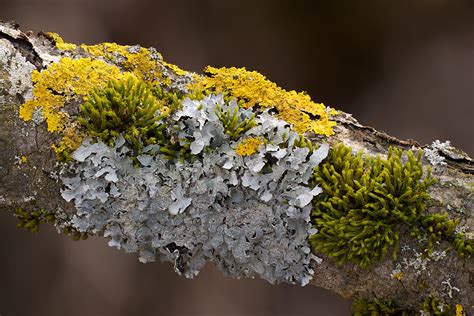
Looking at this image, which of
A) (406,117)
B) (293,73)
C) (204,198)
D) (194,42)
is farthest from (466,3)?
(204,198)

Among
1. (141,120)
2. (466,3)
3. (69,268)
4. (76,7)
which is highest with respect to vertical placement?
(466,3)

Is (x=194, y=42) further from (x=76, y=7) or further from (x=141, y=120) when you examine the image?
(x=141, y=120)

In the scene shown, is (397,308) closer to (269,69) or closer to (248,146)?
(248,146)

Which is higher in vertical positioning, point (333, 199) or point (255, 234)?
point (333, 199)

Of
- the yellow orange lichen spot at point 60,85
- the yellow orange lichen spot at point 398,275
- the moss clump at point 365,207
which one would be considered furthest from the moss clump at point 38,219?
the yellow orange lichen spot at point 398,275

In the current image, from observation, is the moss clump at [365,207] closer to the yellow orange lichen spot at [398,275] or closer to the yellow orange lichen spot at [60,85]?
the yellow orange lichen spot at [398,275]

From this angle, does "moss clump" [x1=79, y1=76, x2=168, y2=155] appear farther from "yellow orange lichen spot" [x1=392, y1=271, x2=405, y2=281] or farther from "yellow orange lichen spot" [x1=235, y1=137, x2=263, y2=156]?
"yellow orange lichen spot" [x1=392, y1=271, x2=405, y2=281]
